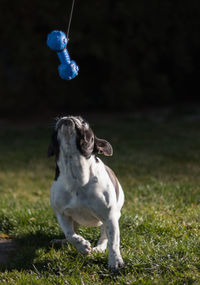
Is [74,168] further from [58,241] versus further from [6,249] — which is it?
[6,249]

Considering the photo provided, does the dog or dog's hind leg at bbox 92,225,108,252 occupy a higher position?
the dog

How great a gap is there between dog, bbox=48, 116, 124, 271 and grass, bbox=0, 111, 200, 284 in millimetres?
236

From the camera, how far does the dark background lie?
12742 mm

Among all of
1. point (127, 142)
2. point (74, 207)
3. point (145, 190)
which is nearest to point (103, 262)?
point (74, 207)

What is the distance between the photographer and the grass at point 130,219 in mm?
3258

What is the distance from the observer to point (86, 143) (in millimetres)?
3205

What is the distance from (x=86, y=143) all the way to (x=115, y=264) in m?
0.98

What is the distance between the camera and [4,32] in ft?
41.8

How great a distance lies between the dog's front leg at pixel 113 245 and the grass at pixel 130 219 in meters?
0.07

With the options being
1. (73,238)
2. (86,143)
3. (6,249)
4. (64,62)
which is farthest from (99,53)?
(73,238)

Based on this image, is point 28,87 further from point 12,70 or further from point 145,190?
Result: point 145,190

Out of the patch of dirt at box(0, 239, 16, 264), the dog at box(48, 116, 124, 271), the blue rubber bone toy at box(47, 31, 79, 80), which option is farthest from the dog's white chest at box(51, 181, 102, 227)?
the blue rubber bone toy at box(47, 31, 79, 80)

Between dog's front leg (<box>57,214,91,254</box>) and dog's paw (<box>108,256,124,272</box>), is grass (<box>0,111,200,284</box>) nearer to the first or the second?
dog's paw (<box>108,256,124,272</box>)

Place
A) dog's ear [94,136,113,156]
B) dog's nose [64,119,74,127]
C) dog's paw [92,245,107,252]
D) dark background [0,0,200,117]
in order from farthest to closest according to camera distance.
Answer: dark background [0,0,200,117], dog's paw [92,245,107,252], dog's ear [94,136,113,156], dog's nose [64,119,74,127]
